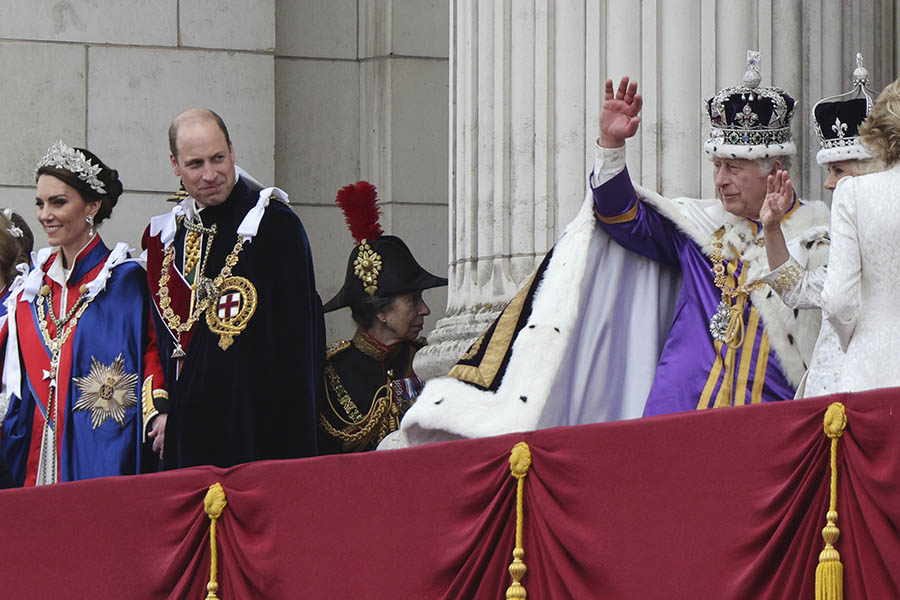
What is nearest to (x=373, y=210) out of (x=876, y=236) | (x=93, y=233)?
(x=93, y=233)

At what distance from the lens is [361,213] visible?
28.7ft

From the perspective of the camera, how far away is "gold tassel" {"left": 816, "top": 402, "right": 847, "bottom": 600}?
4566 millimetres

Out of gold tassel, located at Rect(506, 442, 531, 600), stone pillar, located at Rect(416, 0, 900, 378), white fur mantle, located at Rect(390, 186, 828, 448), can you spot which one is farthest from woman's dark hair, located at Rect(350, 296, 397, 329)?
gold tassel, located at Rect(506, 442, 531, 600)

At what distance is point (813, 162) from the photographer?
23.1 ft

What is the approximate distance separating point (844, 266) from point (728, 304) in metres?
1.07

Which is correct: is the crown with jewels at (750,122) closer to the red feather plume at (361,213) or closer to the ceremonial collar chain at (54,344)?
the ceremonial collar chain at (54,344)

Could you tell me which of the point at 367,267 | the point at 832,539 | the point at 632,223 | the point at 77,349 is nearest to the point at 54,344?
the point at 77,349

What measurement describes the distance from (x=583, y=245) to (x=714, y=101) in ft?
1.83

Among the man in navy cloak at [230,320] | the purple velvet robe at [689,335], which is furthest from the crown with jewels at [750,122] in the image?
the man in navy cloak at [230,320]

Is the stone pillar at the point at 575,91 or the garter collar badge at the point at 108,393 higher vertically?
the stone pillar at the point at 575,91

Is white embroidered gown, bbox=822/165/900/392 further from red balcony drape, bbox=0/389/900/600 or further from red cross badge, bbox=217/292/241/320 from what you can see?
red cross badge, bbox=217/292/241/320

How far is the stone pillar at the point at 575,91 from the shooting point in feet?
23.7

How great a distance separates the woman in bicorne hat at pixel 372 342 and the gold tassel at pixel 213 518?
2.06 m

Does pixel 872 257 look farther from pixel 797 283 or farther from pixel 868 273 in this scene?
pixel 797 283
